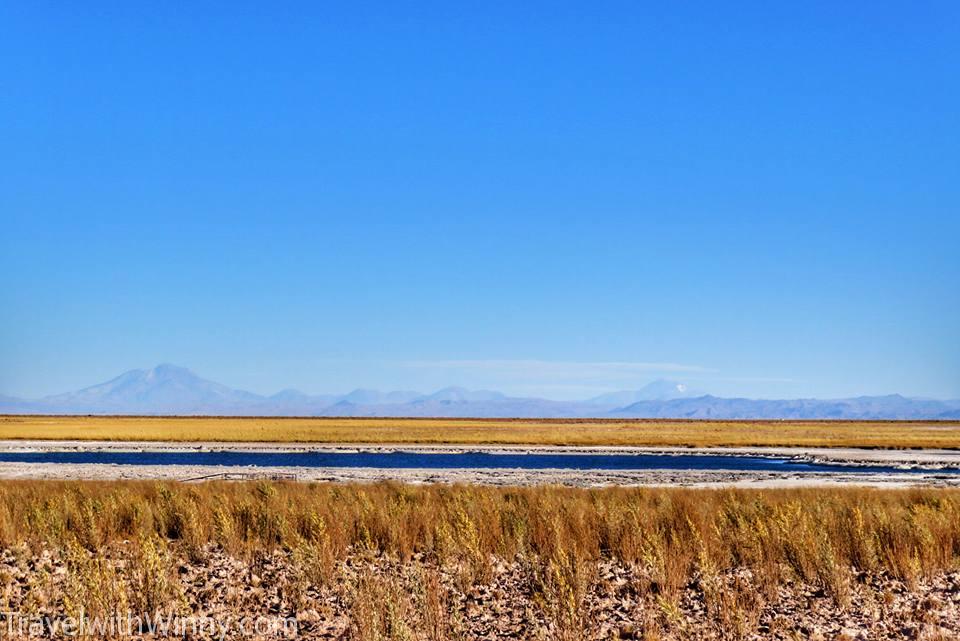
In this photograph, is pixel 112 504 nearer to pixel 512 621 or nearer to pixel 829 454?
pixel 512 621

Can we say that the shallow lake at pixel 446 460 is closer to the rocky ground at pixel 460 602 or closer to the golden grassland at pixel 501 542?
the golden grassland at pixel 501 542

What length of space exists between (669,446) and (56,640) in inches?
2392

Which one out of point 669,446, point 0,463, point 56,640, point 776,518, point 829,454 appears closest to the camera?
point 56,640

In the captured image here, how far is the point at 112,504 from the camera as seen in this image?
17594 mm

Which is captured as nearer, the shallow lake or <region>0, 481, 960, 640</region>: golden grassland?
<region>0, 481, 960, 640</region>: golden grassland

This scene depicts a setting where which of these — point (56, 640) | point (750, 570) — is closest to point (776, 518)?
point (750, 570)

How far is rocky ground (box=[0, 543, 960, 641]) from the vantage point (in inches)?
391

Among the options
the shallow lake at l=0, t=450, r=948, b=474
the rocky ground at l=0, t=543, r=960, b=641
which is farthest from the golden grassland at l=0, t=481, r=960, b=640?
the shallow lake at l=0, t=450, r=948, b=474

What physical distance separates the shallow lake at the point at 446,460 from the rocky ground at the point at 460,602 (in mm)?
29463

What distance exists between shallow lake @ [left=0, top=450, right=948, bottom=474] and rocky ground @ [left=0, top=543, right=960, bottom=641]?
29.5m

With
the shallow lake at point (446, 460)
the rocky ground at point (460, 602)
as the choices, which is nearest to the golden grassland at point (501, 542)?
the rocky ground at point (460, 602)

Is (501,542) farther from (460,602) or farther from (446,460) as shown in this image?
(446,460)

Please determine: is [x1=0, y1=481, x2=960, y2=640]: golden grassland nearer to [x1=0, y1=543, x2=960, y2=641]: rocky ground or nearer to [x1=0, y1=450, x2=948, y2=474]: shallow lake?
[x1=0, y1=543, x2=960, y2=641]: rocky ground

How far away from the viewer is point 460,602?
11.3 m
